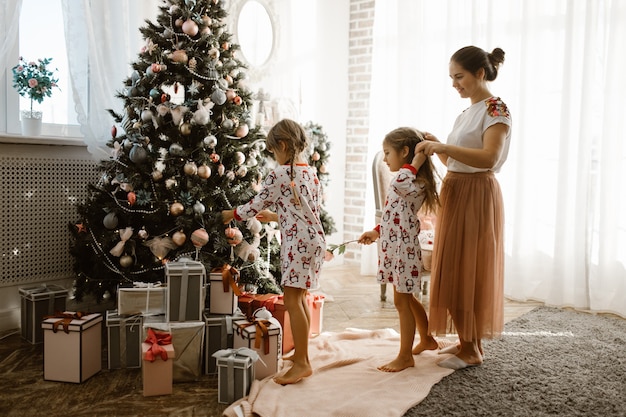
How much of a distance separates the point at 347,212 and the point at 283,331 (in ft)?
8.58

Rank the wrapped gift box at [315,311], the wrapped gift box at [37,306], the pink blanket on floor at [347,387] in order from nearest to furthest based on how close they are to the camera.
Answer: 1. the pink blanket on floor at [347,387]
2. the wrapped gift box at [37,306]
3. the wrapped gift box at [315,311]

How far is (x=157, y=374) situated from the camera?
248cm

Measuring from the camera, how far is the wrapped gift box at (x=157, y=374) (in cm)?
247

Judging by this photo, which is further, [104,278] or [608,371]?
[104,278]

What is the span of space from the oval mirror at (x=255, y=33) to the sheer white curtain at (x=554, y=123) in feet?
3.88

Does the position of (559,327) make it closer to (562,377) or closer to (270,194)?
(562,377)

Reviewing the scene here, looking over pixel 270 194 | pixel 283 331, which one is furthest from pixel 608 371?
pixel 270 194

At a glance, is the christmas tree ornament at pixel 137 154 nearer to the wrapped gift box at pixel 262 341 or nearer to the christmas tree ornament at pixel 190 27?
the christmas tree ornament at pixel 190 27

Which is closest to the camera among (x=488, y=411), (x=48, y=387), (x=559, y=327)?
(x=488, y=411)

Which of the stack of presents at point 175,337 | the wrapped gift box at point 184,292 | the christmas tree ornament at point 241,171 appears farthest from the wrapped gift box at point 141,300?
the christmas tree ornament at point 241,171

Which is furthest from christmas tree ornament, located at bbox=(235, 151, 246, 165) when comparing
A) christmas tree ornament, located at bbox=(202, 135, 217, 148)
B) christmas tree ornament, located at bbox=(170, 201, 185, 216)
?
christmas tree ornament, located at bbox=(170, 201, 185, 216)

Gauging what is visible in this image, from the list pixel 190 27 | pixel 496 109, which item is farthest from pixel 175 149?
pixel 496 109

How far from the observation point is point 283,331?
3016 millimetres

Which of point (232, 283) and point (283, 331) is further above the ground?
point (232, 283)
